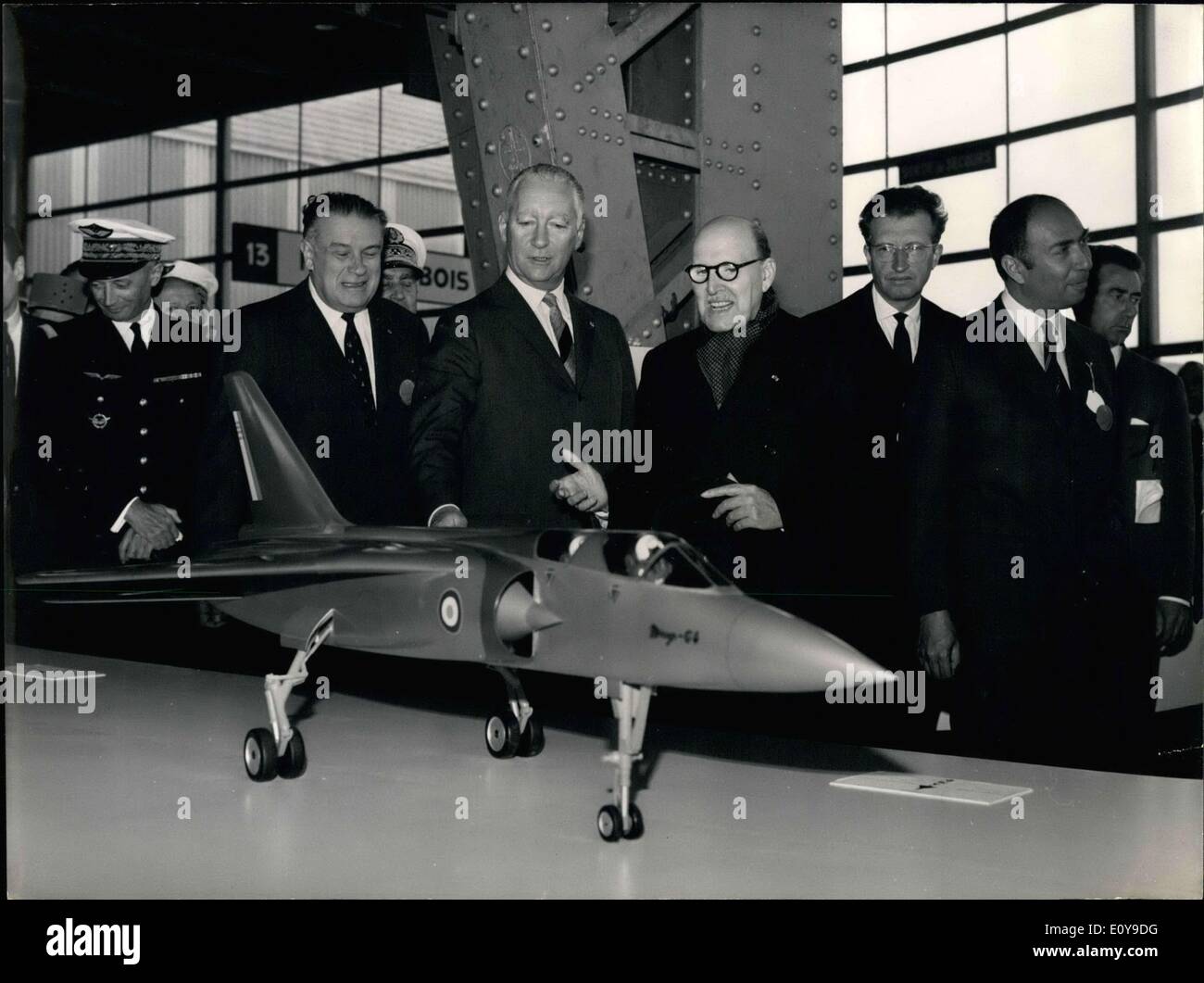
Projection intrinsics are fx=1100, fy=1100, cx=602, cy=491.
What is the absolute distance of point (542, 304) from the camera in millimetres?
3100

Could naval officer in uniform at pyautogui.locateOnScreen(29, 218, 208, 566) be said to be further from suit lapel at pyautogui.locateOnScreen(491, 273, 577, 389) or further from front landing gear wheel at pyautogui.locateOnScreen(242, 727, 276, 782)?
suit lapel at pyautogui.locateOnScreen(491, 273, 577, 389)

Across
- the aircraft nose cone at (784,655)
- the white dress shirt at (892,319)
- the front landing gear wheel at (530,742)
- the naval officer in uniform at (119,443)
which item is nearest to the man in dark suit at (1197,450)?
the white dress shirt at (892,319)

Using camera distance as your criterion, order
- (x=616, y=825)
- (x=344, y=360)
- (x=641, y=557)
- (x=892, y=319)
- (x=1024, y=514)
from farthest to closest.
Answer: (x=892, y=319), (x=1024, y=514), (x=344, y=360), (x=616, y=825), (x=641, y=557)

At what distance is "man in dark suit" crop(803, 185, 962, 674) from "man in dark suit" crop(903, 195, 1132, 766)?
0.07 meters

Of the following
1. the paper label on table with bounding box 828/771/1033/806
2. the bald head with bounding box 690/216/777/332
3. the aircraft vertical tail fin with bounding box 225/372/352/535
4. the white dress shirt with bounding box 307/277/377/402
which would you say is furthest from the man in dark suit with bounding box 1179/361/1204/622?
the aircraft vertical tail fin with bounding box 225/372/352/535

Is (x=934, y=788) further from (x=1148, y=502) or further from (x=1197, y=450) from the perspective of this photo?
(x=1197, y=450)

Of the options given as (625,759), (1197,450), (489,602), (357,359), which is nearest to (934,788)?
(625,759)

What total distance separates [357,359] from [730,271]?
116cm

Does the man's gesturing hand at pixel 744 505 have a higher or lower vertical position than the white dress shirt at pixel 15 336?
lower

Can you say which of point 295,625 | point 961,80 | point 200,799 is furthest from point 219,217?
point 961,80

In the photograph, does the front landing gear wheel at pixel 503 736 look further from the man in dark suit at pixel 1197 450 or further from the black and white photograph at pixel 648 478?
the man in dark suit at pixel 1197 450

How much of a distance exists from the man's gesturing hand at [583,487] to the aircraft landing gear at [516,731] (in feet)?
2.19

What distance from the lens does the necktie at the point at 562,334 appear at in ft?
10.2

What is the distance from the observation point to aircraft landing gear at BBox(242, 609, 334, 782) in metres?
3.19
